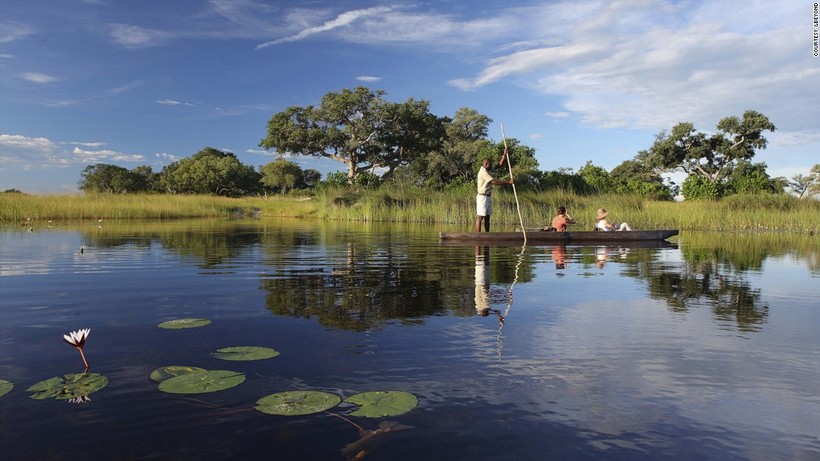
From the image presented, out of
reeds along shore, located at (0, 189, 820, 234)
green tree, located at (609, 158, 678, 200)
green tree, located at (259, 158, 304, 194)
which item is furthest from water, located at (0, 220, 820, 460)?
green tree, located at (259, 158, 304, 194)

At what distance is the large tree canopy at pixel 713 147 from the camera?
4288 cm

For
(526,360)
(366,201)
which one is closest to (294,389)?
(526,360)

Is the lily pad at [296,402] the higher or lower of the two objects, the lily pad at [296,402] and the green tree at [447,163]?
the lower

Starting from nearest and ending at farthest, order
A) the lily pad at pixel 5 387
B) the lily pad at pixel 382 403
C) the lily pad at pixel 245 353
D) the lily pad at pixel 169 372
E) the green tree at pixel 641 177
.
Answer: the lily pad at pixel 382 403 < the lily pad at pixel 5 387 < the lily pad at pixel 169 372 < the lily pad at pixel 245 353 < the green tree at pixel 641 177

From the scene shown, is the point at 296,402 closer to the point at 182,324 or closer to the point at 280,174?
the point at 182,324

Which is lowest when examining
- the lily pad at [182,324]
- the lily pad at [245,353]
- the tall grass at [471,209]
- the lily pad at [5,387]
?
the lily pad at [5,387]

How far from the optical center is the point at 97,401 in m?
3.01

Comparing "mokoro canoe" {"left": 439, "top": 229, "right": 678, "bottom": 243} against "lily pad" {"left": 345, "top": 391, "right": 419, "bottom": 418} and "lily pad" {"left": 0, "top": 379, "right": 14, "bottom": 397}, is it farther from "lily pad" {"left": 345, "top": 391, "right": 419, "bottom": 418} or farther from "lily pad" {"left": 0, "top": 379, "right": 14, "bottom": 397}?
"lily pad" {"left": 0, "top": 379, "right": 14, "bottom": 397}

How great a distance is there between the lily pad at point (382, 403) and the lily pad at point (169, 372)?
3.82ft

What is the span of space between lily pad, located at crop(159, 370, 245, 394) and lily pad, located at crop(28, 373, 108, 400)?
40 centimetres

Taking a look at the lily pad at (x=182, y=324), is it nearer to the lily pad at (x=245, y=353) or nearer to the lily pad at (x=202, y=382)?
the lily pad at (x=245, y=353)

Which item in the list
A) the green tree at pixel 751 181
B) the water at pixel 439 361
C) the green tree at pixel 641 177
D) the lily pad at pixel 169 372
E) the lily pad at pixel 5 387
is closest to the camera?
the water at pixel 439 361

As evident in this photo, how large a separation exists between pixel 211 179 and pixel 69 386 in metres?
64.5

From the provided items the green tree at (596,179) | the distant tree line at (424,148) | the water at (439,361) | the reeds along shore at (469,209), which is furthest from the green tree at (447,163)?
the water at (439,361)
